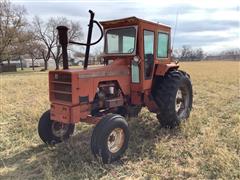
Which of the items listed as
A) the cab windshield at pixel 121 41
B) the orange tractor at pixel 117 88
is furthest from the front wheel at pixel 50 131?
the cab windshield at pixel 121 41

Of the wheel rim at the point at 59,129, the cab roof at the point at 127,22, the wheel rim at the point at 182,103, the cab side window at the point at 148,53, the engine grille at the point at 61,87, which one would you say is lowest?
the wheel rim at the point at 59,129

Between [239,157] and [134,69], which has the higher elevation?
[134,69]

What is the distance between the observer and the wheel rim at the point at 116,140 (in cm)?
461

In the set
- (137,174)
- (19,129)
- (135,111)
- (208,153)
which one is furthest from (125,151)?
(19,129)

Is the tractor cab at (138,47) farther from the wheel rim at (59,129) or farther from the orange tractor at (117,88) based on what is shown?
the wheel rim at (59,129)

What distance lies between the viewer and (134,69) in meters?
5.54

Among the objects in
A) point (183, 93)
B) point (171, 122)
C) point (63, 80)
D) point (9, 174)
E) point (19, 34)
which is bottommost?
point (9, 174)

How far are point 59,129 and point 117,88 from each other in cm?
152

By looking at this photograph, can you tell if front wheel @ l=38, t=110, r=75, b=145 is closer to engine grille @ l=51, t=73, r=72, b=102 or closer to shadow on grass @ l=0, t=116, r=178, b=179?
shadow on grass @ l=0, t=116, r=178, b=179

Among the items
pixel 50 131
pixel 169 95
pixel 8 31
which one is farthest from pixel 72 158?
pixel 8 31

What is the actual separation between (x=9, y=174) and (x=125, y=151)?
196cm

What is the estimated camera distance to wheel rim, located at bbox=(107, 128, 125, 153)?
15.1 feet

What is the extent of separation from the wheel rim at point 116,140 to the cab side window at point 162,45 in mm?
2271

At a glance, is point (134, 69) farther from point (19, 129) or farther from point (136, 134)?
point (19, 129)
